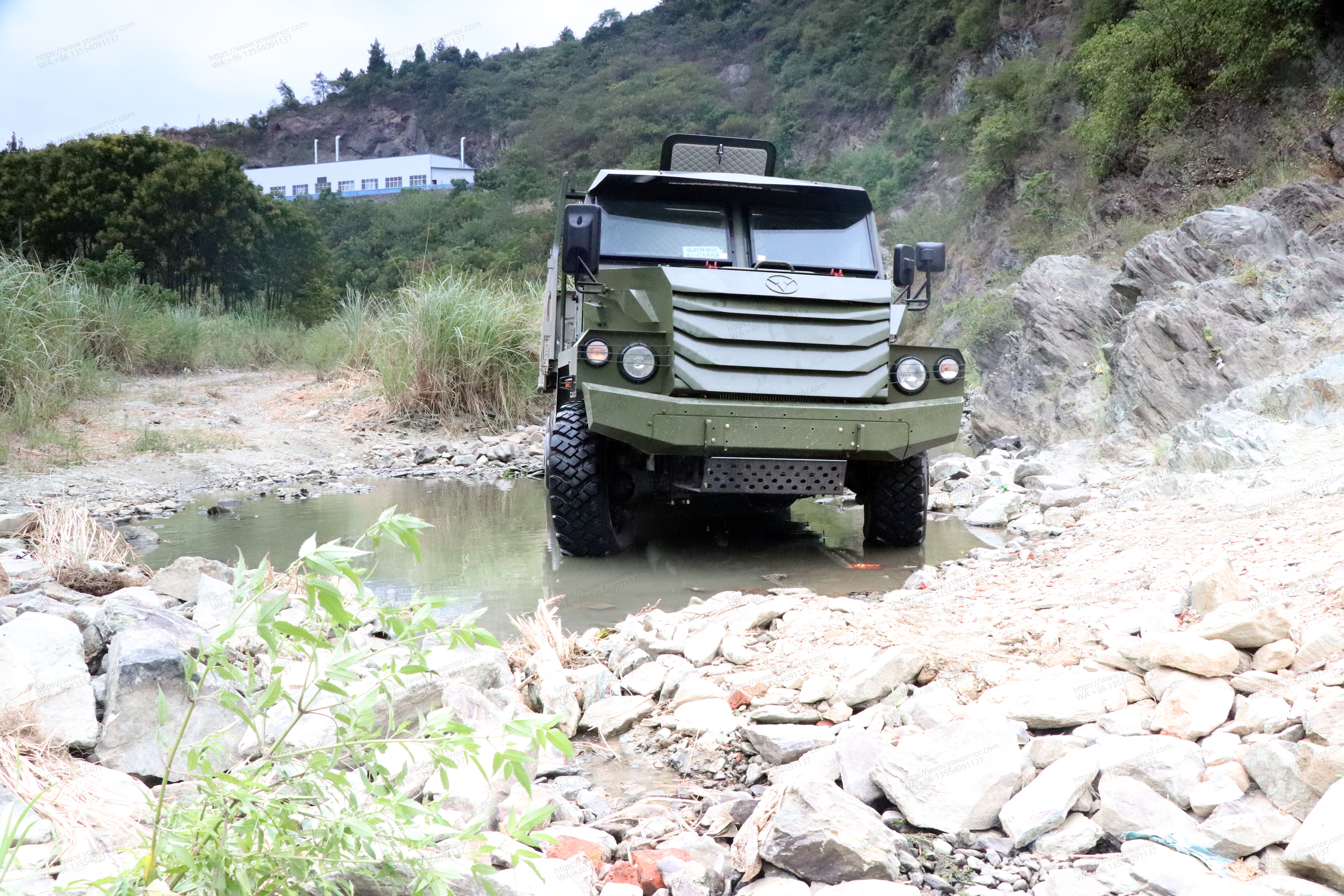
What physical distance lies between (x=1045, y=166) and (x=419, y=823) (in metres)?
21.8

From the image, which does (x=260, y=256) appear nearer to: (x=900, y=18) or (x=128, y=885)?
(x=900, y=18)

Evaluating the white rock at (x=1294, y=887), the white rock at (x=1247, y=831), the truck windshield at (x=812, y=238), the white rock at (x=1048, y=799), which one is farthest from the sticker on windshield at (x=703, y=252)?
the white rock at (x=1294, y=887)

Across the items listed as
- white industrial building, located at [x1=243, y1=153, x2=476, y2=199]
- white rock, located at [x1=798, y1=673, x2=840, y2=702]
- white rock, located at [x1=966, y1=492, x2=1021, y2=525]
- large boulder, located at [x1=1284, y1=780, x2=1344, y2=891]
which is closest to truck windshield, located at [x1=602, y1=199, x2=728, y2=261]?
white rock, located at [x1=966, y1=492, x2=1021, y2=525]

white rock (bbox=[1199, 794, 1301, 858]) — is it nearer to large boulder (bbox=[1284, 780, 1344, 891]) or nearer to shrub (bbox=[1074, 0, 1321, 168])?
large boulder (bbox=[1284, 780, 1344, 891])

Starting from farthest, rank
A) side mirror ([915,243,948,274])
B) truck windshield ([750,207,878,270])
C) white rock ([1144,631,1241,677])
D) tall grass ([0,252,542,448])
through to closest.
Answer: tall grass ([0,252,542,448]), side mirror ([915,243,948,274]), truck windshield ([750,207,878,270]), white rock ([1144,631,1241,677])

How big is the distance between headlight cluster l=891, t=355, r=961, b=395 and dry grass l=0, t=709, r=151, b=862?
4123 mm

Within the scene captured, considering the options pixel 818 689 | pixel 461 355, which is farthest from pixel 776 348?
pixel 461 355

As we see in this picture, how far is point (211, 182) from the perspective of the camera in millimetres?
25484

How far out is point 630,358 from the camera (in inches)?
201

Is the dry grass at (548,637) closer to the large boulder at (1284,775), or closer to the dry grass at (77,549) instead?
the dry grass at (77,549)

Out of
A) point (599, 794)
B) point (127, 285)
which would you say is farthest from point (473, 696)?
point (127, 285)

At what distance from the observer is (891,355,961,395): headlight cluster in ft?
17.7

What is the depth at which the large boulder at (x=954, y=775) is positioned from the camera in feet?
7.16

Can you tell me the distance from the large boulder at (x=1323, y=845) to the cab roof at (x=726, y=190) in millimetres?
4503
